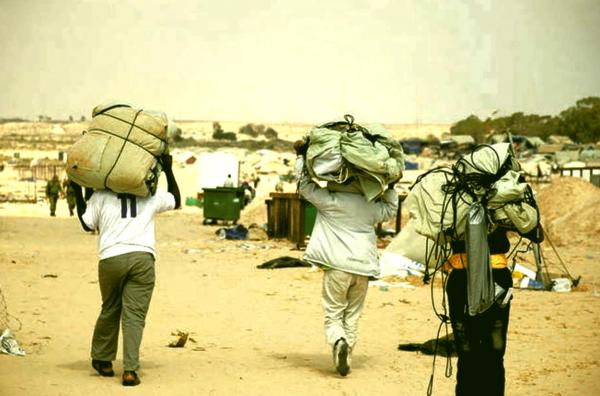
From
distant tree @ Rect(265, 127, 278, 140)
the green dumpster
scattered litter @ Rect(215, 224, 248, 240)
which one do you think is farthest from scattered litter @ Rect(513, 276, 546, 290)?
distant tree @ Rect(265, 127, 278, 140)

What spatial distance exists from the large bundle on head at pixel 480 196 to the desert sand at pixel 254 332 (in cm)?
161

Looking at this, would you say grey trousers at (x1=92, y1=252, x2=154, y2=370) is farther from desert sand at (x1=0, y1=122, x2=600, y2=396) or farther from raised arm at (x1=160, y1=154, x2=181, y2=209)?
raised arm at (x1=160, y1=154, x2=181, y2=209)

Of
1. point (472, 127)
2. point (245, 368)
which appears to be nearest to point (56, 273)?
point (245, 368)

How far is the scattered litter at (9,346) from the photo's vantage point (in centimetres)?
927

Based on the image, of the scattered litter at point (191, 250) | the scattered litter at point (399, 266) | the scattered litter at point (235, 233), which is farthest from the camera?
the scattered litter at point (235, 233)

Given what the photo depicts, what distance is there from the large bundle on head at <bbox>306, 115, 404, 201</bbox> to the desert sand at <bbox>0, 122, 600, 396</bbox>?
1.55m

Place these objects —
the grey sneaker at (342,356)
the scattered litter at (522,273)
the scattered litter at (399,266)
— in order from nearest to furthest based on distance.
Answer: the grey sneaker at (342,356), the scattered litter at (522,273), the scattered litter at (399,266)

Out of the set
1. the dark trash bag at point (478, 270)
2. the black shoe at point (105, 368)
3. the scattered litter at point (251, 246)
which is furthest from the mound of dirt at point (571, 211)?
the dark trash bag at point (478, 270)

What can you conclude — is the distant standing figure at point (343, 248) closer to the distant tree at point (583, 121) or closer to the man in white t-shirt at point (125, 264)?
the man in white t-shirt at point (125, 264)

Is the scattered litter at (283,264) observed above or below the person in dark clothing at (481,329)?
below

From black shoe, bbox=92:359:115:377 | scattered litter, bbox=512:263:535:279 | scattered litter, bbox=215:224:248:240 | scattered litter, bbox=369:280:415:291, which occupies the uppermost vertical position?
black shoe, bbox=92:359:115:377

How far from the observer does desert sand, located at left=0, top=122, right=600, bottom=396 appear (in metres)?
8.38

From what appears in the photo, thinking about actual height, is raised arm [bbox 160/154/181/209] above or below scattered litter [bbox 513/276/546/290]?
above

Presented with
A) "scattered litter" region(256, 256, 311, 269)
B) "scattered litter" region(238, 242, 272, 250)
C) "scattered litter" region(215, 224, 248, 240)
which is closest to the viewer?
"scattered litter" region(256, 256, 311, 269)
